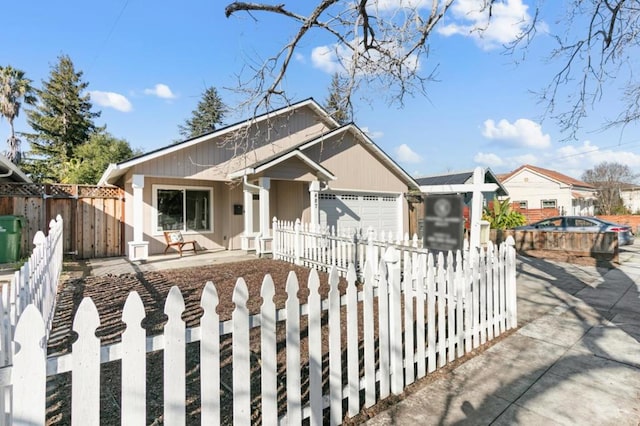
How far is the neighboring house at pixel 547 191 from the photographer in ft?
92.4

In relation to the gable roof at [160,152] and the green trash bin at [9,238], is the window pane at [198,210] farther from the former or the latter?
the green trash bin at [9,238]

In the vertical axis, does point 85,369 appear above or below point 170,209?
below

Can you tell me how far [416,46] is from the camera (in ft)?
16.0

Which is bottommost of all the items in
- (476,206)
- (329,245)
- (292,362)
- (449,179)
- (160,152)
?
(292,362)

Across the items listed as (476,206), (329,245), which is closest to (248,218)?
(329,245)

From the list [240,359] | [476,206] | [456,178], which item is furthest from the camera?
[456,178]

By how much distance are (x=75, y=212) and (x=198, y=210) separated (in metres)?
3.65

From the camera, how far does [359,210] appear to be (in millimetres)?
14078

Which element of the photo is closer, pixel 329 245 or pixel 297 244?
pixel 329 245

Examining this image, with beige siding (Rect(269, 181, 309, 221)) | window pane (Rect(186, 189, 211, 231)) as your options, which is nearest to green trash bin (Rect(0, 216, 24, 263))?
window pane (Rect(186, 189, 211, 231))

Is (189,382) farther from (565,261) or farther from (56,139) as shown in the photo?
(56,139)

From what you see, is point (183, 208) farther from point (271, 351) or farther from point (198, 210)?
point (271, 351)

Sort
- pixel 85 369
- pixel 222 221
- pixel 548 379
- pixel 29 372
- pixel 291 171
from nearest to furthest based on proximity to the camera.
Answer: pixel 29 372 → pixel 85 369 → pixel 548 379 → pixel 291 171 → pixel 222 221

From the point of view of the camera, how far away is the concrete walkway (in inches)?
96.1
